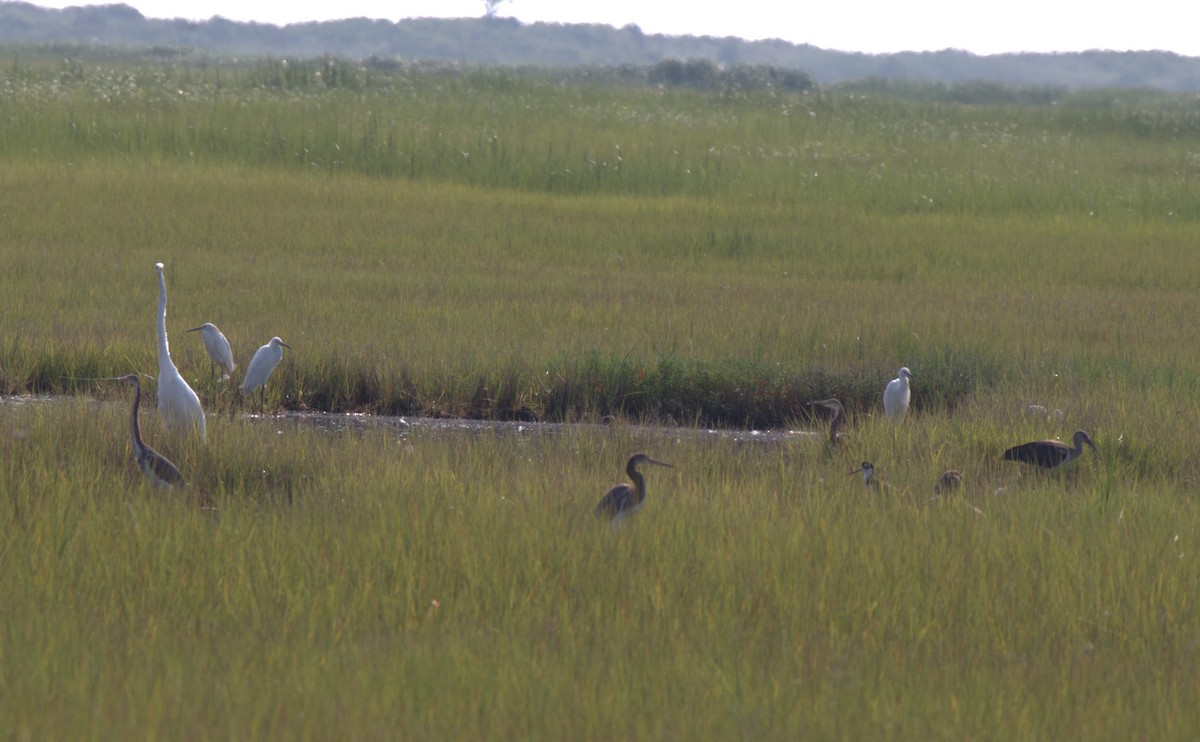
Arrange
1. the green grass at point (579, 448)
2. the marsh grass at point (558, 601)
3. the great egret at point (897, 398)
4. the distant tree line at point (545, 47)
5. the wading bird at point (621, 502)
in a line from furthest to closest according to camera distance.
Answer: the distant tree line at point (545, 47)
the great egret at point (897, 398)
the wading bird at point (621, 502)
the green grass at point (579, 448)
the marsh grass at point (558, 601)

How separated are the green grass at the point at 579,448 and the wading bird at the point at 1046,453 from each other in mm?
141

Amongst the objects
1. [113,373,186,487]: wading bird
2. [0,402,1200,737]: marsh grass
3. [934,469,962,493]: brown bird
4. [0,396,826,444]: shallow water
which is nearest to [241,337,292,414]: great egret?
[0,396,826,444]: shallow water

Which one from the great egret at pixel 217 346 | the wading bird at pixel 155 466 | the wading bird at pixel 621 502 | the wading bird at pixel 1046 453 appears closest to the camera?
the wading bird at pixel 621 502

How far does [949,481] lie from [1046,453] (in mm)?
568

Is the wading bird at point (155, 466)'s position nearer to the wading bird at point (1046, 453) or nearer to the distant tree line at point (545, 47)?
the wading bird at point (1046, 453)

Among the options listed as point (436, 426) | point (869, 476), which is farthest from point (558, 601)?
point (436, 426)

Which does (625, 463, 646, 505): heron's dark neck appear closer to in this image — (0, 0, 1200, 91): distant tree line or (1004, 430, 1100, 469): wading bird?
(1004, 430, 1100, 469): wading bird

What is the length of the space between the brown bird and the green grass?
0.32 feet

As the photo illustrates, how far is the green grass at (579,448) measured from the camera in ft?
10.3

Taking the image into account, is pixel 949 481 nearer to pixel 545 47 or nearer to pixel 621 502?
pixel 621 502

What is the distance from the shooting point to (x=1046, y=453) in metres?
5.79

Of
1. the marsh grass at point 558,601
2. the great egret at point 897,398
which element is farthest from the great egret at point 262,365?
the great egret at point 897,398

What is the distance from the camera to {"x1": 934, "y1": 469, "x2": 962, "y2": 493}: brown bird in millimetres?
5508

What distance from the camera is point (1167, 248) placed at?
1606 centimetres
